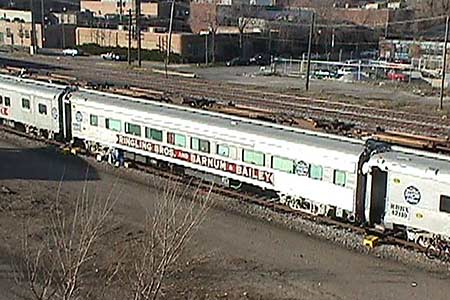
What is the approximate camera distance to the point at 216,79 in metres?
64.2

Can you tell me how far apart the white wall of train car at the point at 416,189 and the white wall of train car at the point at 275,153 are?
116cm

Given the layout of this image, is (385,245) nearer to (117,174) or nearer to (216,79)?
(117,174)

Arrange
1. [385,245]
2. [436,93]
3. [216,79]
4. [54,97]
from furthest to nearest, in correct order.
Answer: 1. [216,79]
2. [436,93]
3. [54,97]
4. [385,245]

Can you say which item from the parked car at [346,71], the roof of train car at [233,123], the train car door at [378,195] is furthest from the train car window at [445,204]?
the parked car at [346,71]

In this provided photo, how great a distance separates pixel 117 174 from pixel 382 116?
19.5m

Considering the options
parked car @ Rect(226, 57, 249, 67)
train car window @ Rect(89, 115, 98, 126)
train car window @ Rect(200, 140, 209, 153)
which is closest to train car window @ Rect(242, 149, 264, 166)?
train car window @ Rect(200, 140, 209, 153)

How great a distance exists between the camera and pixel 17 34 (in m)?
104

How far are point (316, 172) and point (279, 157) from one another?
1.66 meters

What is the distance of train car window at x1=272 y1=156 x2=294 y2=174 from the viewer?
878 inches

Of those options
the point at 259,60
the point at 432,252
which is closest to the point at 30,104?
the point at 432,252

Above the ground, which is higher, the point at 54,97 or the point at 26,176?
the point at 54,97

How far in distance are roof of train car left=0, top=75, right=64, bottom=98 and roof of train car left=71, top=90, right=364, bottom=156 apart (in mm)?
1907

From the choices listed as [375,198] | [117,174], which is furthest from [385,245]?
[117,174]

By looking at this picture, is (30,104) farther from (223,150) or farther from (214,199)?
(214,199)
